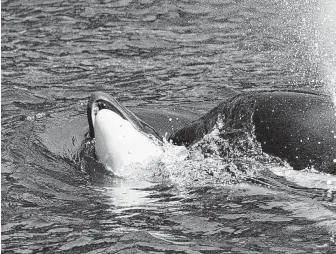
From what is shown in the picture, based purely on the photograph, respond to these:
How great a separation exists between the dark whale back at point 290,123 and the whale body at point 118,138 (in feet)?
1.54

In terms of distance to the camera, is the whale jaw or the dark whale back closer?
the dark whale back

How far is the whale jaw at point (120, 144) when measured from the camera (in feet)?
26.2

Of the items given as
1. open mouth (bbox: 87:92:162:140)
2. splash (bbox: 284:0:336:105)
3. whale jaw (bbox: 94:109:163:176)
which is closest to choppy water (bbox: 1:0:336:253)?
splash (bbox: 284:0:336:105)

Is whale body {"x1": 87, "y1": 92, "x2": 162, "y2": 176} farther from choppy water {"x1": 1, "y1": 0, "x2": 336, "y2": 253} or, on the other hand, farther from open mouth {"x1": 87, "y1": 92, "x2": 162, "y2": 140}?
choppy water {"x1": 1, "y1": 0, "x2": 336, "y2": 253}

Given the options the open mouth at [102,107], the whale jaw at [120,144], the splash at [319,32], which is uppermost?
the splash at [319,32]

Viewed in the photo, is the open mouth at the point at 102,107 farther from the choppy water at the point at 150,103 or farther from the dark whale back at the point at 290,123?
the dark whale back at the point at 290,123

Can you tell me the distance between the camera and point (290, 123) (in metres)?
7.86

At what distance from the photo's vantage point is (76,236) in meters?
6.32

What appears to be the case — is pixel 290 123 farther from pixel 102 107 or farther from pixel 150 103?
pixel 150 103

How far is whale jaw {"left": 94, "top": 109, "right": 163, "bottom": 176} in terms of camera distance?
8.00 m

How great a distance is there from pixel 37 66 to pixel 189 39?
2.16 metres

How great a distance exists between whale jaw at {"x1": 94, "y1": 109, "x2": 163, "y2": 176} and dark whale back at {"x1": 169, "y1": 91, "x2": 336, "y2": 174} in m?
0.49

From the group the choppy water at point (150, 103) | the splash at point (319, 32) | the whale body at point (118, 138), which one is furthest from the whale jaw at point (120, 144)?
the splash at point (319, 32)

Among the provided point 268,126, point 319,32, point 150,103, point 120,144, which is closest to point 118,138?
point 120,144
